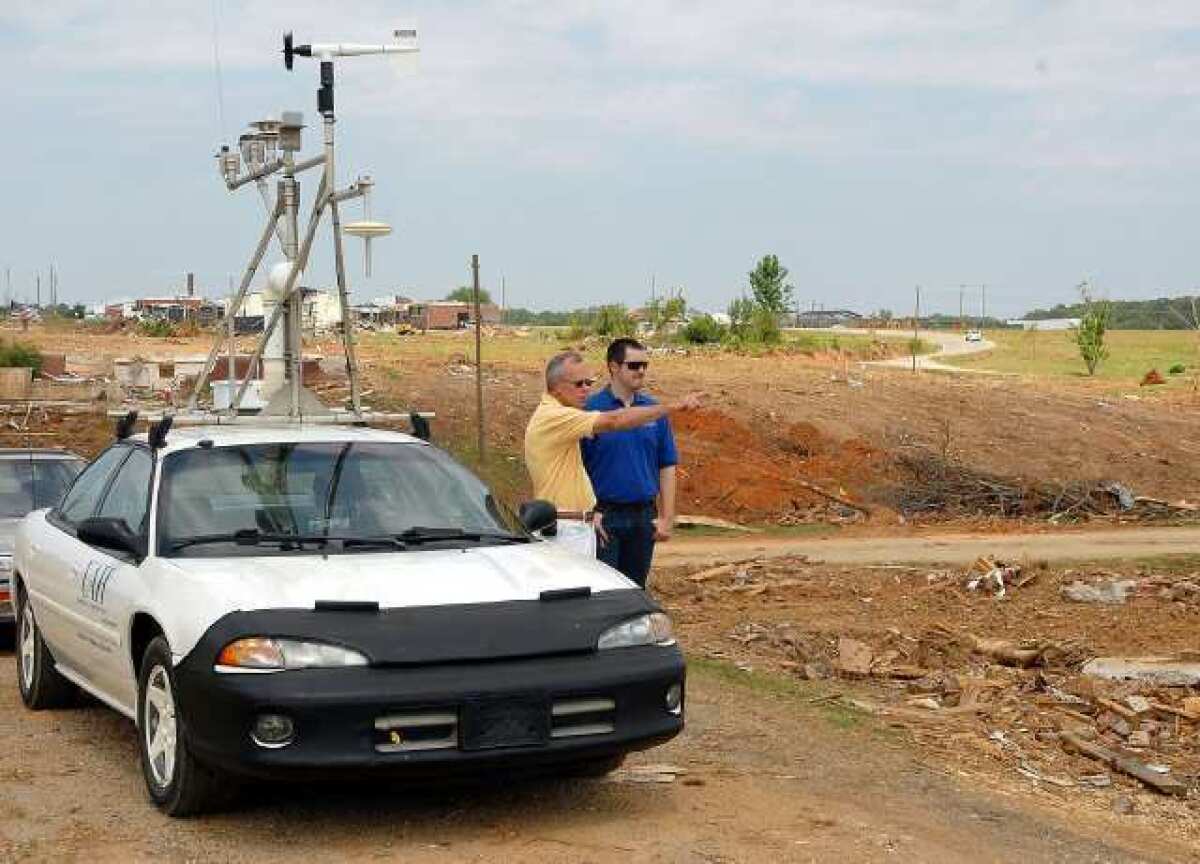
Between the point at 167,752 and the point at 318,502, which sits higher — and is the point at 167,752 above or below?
below

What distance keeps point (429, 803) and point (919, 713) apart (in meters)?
3.74

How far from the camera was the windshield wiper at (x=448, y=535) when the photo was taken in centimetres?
713

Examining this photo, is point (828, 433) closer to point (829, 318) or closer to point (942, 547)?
point (942, 547)

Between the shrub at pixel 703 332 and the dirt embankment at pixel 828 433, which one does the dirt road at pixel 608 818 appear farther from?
the shrub at pixel 703 332

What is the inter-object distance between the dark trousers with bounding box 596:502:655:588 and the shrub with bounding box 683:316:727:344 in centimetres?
5252

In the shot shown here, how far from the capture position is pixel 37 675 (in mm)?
8734

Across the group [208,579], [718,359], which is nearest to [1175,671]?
[208,579]

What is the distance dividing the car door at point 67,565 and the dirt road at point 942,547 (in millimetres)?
10091

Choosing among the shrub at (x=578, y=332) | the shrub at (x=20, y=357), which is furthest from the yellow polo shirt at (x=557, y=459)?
the shrub at (x=578, y=332)

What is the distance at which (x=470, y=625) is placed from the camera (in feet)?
20.1

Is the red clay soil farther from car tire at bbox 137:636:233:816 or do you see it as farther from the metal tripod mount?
car tire at bbox 137:636:233:816

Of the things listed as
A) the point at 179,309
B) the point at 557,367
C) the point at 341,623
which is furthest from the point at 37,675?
the point at 179,309

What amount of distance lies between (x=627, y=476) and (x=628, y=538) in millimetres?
348

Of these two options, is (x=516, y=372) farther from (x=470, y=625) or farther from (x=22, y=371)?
(x=470, y=625)
